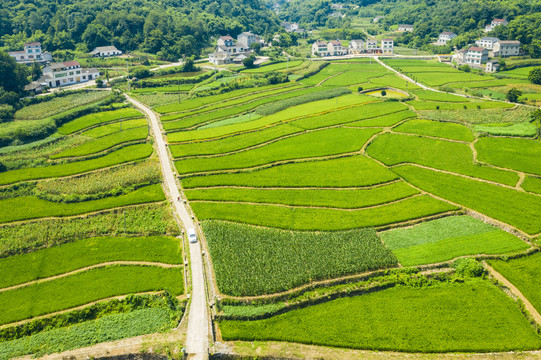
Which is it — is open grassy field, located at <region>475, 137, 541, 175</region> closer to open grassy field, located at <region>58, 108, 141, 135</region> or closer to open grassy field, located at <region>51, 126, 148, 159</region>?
open grassy field, located at <region>51, 126, 148, 159</region>

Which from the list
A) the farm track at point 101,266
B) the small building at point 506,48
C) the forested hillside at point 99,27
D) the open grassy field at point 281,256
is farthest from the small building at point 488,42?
the farm track at point 101,266

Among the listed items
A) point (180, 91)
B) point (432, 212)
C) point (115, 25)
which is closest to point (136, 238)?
point (432, 212)

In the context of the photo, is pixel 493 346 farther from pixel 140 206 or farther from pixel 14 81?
pixel 14 81

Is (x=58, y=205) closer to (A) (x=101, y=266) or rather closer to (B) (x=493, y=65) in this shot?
(A) (x=101, y=266)

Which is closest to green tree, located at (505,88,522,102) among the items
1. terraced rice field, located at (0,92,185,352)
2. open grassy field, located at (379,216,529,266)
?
open grassy field, located at (379,216,529,266)

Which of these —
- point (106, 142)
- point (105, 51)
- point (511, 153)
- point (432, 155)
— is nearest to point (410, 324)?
point (432, 155)

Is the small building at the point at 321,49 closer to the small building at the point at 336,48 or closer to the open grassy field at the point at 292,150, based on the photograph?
the small building at the point at 336,48
